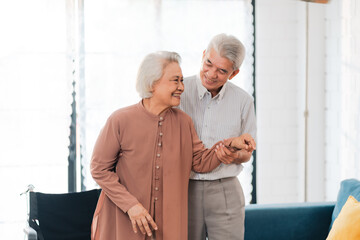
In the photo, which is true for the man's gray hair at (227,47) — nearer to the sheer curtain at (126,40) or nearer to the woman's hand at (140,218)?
the woman's hand at (140,218)

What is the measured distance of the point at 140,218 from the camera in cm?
263

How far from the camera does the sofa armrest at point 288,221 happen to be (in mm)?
3764

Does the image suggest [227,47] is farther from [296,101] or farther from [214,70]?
[296,101]

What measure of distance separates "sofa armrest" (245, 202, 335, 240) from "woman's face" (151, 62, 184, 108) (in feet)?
4.37

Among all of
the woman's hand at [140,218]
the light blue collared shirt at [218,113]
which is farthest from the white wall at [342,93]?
the woman's hand at [140,218]

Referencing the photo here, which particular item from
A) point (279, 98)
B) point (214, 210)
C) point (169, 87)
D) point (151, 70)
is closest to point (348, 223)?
point (214, 210)

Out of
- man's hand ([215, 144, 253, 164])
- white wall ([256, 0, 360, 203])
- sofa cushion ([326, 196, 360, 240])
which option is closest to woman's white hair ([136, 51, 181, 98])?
man's hand ([215, 144, 253, 164])

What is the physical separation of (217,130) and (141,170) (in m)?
0.47

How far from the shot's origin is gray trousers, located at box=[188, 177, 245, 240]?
114 inches

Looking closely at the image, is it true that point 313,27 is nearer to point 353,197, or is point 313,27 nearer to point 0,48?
point 353,197

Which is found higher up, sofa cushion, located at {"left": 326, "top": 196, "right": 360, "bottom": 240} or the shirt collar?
the shirt collar

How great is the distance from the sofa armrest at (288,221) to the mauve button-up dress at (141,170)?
1109mm

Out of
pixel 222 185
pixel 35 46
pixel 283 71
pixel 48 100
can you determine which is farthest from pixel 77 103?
pixel 222 185

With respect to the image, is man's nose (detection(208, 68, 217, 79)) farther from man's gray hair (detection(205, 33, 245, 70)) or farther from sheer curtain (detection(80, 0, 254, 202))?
sheer curtain (detection(80, 0, 254, 202))
